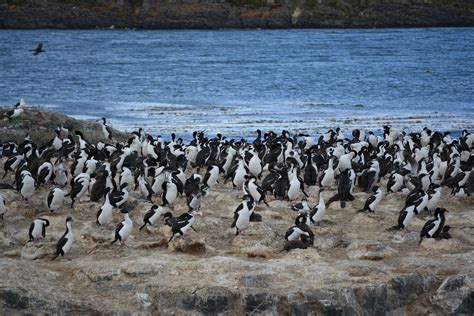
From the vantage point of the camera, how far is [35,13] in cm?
15062

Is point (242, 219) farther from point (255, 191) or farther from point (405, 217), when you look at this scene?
point (405, 217)

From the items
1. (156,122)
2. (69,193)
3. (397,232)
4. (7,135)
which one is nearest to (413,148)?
(397,232)

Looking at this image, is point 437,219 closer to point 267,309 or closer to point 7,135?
point 267,309

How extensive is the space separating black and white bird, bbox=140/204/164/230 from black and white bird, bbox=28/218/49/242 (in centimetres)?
208

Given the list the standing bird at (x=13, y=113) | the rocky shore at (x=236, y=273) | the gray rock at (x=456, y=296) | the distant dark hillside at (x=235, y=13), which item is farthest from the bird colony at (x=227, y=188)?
the distant dark hillside at (x=235, y=13)

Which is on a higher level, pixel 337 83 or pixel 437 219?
pixel 437 219

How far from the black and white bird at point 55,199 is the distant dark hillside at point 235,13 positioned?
134128 millimetres

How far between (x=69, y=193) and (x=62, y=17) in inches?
5406

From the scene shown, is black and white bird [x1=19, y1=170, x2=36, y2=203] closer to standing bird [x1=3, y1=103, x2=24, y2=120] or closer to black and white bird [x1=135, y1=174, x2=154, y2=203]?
black and white bird [x1=135, y1=174, x2=154, y2=203]

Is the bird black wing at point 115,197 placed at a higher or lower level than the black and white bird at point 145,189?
higher

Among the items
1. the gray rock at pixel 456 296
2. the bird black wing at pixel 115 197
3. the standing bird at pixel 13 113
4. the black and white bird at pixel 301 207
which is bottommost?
the standing bird at pixel 13 113

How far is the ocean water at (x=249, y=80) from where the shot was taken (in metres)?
43.8

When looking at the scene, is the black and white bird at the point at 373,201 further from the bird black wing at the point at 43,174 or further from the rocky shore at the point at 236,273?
the bird black wing at the point at 43,174

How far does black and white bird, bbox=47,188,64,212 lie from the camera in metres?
19.3
